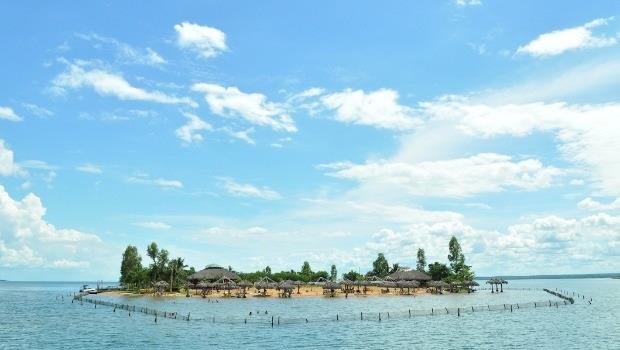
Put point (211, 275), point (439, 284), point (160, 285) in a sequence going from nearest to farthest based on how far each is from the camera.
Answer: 1. point (160, 285)
2. point (439, 284)
3. point (211, 275)

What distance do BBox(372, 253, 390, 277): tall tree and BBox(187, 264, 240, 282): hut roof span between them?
2356 inches

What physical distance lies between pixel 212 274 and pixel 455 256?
227 ft

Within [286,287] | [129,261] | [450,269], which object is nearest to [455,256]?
[450,269]

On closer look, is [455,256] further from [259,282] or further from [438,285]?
[259,282]

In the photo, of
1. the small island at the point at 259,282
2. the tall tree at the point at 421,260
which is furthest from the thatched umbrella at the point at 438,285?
the tall tree at the point at 421,260

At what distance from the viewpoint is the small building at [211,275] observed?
148000 millimetres

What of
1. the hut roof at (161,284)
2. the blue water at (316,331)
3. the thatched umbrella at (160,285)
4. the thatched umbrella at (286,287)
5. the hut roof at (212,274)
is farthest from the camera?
the hut roof at (212,274)

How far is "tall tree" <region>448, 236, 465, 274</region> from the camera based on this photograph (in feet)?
511

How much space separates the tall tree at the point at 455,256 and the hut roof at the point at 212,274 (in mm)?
61657

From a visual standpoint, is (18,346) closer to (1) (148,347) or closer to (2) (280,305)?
(1) (148,347)

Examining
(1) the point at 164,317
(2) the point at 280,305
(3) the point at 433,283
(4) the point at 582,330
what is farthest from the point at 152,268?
(4) the point at 582,330

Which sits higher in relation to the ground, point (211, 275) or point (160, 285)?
point (211, 275)

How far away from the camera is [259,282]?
136125 millimetres

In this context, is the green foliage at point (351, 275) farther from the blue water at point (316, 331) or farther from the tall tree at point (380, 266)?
the blue water at point (316, 331)
